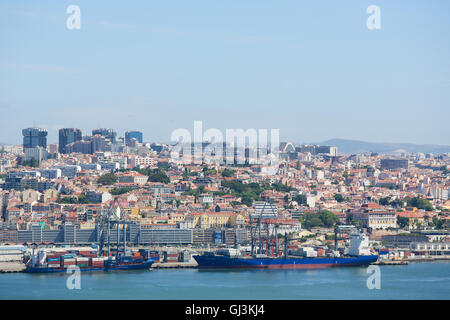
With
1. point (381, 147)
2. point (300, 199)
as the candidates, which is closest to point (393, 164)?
point (300, 199)

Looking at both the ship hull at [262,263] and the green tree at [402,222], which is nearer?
the ship hull at [262,263]

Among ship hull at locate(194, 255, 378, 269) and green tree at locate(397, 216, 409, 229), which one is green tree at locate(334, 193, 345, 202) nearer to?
green tree at locate(397, 216, 409, 229)

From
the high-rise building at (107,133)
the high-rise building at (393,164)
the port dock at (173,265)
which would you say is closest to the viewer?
the port dock at (173,265)

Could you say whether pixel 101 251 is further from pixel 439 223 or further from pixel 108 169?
pixel 108 169

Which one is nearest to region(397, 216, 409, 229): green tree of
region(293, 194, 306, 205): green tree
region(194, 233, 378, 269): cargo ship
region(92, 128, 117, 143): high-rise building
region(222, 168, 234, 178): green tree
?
region(293, 194, 306, 205): green tree

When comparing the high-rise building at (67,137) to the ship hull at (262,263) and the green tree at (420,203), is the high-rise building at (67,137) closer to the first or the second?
the green tree at (420,203)

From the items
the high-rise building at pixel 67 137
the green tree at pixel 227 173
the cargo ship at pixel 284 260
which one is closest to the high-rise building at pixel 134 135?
the high-rise building at pixel 67 137

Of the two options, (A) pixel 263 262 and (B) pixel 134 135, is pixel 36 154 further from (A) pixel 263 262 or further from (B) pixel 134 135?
(A) pixel 263 262
